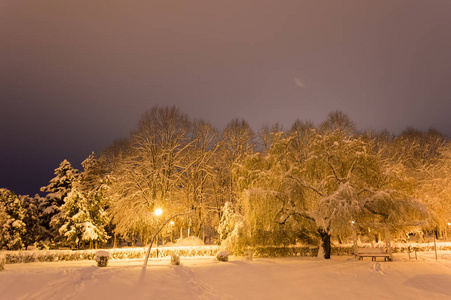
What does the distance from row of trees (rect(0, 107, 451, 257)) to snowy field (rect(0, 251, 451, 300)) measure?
327cm

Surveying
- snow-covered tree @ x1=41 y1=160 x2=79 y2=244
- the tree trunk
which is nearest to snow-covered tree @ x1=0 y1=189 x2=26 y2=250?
snow-covered tree @ x1=41 y1=160 x2=79 y2=244

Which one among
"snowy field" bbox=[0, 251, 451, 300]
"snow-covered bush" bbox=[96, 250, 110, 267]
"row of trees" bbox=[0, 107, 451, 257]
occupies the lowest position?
"snowy field" bbox=[0, 251, 451, 300]

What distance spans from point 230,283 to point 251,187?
895 cm

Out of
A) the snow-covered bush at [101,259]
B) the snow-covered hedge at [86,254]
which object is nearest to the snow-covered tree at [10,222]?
the snow-covered hedge at [86,254]

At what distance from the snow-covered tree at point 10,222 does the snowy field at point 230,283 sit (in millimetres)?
14671

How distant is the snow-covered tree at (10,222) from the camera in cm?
2659

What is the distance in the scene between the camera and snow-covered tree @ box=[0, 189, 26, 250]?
2659cm

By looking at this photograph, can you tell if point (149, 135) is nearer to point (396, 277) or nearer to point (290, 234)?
point (290, 234)

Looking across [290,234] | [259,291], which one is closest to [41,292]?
[259,291]

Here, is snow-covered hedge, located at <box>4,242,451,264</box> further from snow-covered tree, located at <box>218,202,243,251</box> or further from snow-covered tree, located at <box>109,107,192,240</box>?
snow-covered tree, located at <box>109,107,192,240</box>

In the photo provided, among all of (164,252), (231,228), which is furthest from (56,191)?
(231,228)

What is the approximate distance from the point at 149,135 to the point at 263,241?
14.6m

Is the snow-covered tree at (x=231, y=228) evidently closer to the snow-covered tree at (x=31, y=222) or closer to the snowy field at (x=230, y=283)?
the snowy field at (x=230, y=283)

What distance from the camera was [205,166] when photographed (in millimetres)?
31375
